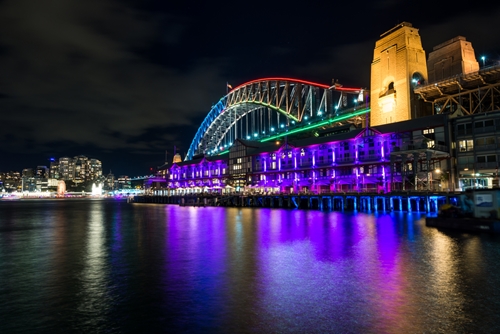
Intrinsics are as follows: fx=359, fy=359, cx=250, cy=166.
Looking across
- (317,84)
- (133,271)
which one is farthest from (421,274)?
(317,84)

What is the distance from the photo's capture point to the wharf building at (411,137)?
53.5 metres

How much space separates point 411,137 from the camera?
58.7 m

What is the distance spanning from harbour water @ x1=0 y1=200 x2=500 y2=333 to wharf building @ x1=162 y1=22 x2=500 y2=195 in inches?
1166

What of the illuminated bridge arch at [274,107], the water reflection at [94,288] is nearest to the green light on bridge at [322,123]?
the illuminated bridge arch at [274,107]

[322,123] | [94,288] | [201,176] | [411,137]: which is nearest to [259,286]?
[94,288]

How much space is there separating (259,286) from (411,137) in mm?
51253

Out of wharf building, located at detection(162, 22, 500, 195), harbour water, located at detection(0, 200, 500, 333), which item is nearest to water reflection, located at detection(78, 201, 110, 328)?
harbour water, located at detection(0, 200, 500, 333)

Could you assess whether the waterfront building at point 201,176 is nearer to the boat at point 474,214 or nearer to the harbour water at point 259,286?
the boat at point 474,214

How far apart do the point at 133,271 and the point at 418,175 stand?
51408 millimetres

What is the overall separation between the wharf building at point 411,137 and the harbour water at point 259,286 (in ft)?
97.2

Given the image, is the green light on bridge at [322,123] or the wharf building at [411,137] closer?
the wharf building at [411,137]

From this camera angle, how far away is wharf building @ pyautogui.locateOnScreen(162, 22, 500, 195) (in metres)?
53.5

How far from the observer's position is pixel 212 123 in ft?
516

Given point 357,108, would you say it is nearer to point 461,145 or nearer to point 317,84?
point 317,84
